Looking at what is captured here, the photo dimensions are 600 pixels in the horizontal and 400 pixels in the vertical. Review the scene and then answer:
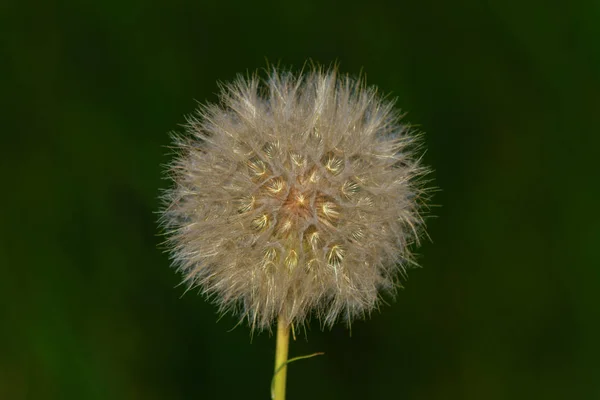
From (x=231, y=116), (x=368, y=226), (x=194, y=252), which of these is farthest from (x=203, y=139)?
(x=368, y=226)

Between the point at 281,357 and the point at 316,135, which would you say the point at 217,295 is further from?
the point at 316,135

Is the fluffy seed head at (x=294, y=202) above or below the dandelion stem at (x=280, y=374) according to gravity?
above

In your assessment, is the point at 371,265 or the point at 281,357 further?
the point at 371,265

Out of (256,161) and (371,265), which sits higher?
(256,161)

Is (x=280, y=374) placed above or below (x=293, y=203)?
below

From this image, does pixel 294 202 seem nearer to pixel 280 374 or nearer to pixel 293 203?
pixel 293 203

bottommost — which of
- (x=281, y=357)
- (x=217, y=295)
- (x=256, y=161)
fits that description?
(x=281, y=357)

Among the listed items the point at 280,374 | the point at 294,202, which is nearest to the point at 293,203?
the point at 294,202

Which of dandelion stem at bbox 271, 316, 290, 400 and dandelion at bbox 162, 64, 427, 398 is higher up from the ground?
dandelion at bbox 162, 64, 427, 398
